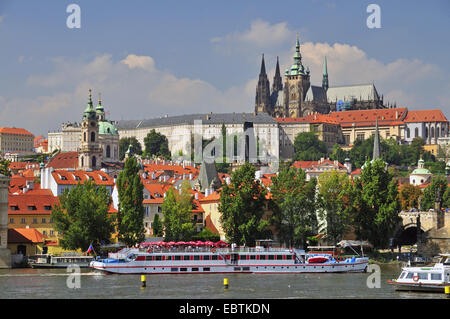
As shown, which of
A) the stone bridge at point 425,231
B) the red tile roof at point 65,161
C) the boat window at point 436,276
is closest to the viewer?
the boat window at point 436,276

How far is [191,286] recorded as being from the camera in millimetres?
58844

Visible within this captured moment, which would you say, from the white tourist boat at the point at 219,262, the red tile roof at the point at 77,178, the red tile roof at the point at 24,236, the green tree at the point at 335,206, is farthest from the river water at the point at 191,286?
the red tile roof at the point at 77,178

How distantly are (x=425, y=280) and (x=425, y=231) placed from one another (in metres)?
31.4

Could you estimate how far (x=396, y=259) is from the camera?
8162cm

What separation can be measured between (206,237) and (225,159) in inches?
4293

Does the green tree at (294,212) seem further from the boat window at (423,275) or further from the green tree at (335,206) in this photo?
the boat window at (423,275)

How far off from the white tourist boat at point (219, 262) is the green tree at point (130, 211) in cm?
692

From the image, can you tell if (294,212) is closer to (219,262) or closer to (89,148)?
(219,262)

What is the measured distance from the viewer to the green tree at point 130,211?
254ft

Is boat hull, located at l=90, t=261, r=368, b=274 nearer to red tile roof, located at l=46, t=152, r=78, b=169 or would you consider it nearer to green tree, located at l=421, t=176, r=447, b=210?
green tree, located at l=421, t=176, r=447, b=210

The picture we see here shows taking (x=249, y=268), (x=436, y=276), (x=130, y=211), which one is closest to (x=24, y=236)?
(x=130, y=211)

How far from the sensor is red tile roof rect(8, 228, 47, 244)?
2953 inches

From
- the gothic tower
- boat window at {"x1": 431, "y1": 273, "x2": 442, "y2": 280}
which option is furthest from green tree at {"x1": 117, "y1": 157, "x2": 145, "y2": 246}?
the gothic tower
